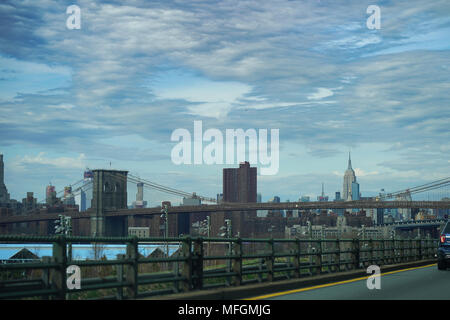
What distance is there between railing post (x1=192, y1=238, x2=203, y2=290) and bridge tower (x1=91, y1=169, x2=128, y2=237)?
322ft

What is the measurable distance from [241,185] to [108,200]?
41548 millimetres

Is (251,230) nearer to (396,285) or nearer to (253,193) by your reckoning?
(253,193)

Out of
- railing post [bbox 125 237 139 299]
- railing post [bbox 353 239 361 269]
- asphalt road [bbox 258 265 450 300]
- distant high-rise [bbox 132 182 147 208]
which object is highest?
distant high-rise [bbox 132 182 147 208]

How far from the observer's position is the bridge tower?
4599 inches

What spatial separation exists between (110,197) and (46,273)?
125202mm

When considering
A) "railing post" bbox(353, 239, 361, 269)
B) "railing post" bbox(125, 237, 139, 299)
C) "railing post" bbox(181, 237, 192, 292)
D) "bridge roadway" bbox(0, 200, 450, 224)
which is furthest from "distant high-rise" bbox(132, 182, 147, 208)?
"railing post" bbox(125, 237, 139, 299)

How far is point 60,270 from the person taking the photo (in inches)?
389

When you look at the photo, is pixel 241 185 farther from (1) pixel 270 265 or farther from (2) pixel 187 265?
(2) pixel 187 265

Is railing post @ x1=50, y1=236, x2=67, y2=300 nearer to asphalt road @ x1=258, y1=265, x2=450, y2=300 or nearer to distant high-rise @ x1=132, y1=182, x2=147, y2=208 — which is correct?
asphalt road @ x1=258, y1=265, x2=450, y2=300

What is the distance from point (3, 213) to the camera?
125688 mm

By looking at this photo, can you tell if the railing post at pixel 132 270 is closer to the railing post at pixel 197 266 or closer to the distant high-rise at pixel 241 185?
the railing post at pixel 197 266

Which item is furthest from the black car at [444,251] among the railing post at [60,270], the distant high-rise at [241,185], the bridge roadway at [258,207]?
the distant high-rise at [241,185]
